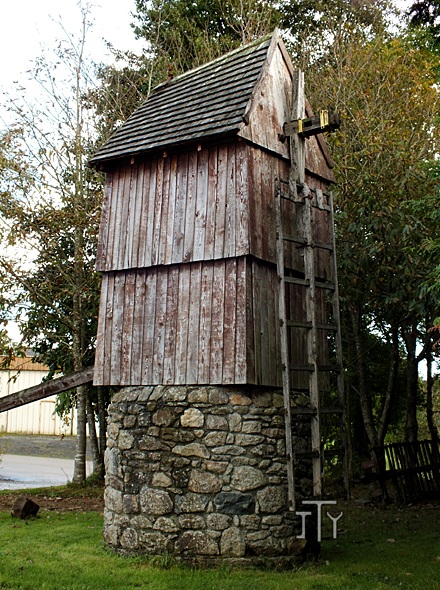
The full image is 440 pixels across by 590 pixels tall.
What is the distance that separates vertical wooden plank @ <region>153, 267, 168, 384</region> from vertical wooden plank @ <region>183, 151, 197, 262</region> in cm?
49

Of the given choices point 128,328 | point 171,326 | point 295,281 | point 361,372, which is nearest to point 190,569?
point 171,326

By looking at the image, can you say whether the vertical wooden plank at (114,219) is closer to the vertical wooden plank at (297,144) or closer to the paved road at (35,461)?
the vertical wooden plank at (297,144)

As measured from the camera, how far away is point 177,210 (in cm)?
977

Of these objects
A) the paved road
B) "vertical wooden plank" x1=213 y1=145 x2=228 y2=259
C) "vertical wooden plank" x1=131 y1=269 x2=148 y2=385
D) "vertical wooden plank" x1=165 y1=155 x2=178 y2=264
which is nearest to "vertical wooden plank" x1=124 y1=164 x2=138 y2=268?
"vertical wooden plank" x1=131 y1=269 x2=148 y2=385

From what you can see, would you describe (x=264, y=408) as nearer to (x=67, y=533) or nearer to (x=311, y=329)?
(x=311, y=329)

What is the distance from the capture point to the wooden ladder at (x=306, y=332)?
8.60 m

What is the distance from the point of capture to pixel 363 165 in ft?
48.6

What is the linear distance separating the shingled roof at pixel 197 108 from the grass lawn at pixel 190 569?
18.6 feet

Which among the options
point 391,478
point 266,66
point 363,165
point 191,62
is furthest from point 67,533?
point 191,62

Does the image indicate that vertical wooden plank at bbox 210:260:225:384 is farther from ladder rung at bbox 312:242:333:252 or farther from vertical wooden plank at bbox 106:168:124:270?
vertical wooden plank at bbox 106:168:124:270

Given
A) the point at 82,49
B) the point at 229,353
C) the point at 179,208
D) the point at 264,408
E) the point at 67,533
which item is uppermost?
the point at 82,49

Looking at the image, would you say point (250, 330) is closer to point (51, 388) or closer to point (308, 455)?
point (308, 455)

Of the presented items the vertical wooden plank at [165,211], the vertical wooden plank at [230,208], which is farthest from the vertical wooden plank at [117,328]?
the vertical wooden plank at [230,208]

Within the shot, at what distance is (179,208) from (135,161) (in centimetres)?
123
